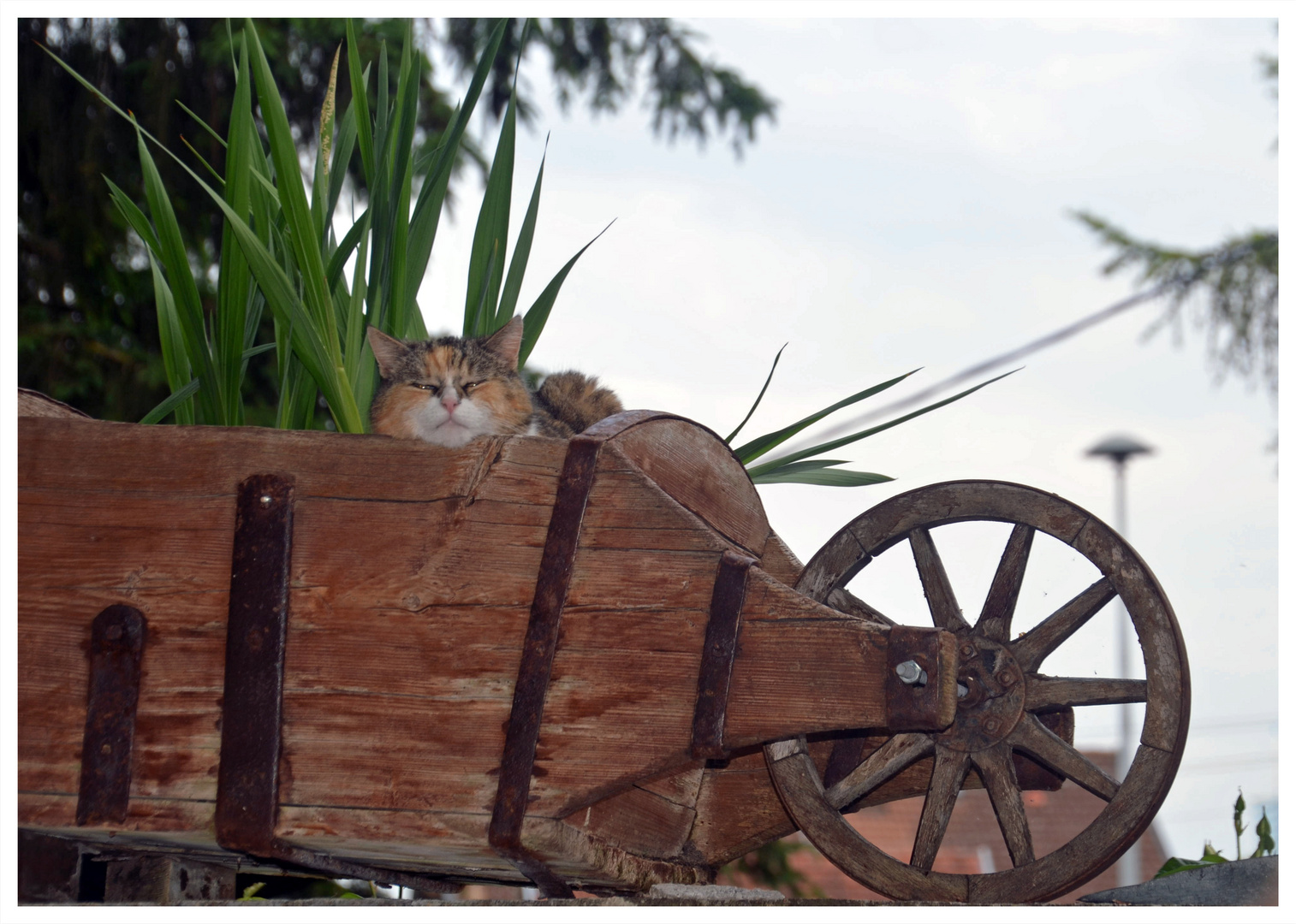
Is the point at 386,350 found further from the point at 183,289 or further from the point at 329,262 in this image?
the point at 183,289

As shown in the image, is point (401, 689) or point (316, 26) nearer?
point (401, 689)

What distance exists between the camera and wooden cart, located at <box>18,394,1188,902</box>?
4.25 feet

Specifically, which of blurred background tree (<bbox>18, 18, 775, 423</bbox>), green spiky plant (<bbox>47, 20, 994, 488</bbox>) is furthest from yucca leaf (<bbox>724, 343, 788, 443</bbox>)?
blurred background tree (<bbox>18, 18, 775, 423</bbox>)

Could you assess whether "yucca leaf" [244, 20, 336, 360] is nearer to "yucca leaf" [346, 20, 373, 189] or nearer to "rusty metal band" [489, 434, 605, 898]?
"yucca leaf" [346, 20, 373, 189]

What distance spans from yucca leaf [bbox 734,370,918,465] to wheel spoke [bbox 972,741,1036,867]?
1.97 feet

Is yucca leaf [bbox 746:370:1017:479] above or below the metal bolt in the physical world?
above

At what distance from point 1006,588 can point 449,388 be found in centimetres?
90

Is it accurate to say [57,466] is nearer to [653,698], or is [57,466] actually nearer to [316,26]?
[653,698]

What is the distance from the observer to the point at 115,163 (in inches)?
152

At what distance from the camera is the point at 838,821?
1477mm

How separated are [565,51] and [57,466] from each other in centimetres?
367

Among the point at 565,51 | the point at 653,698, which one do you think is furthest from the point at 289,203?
the point at 565,51

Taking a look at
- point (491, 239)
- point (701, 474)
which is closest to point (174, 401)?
point (491, 239)

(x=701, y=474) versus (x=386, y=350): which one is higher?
(x=386, y=350)
